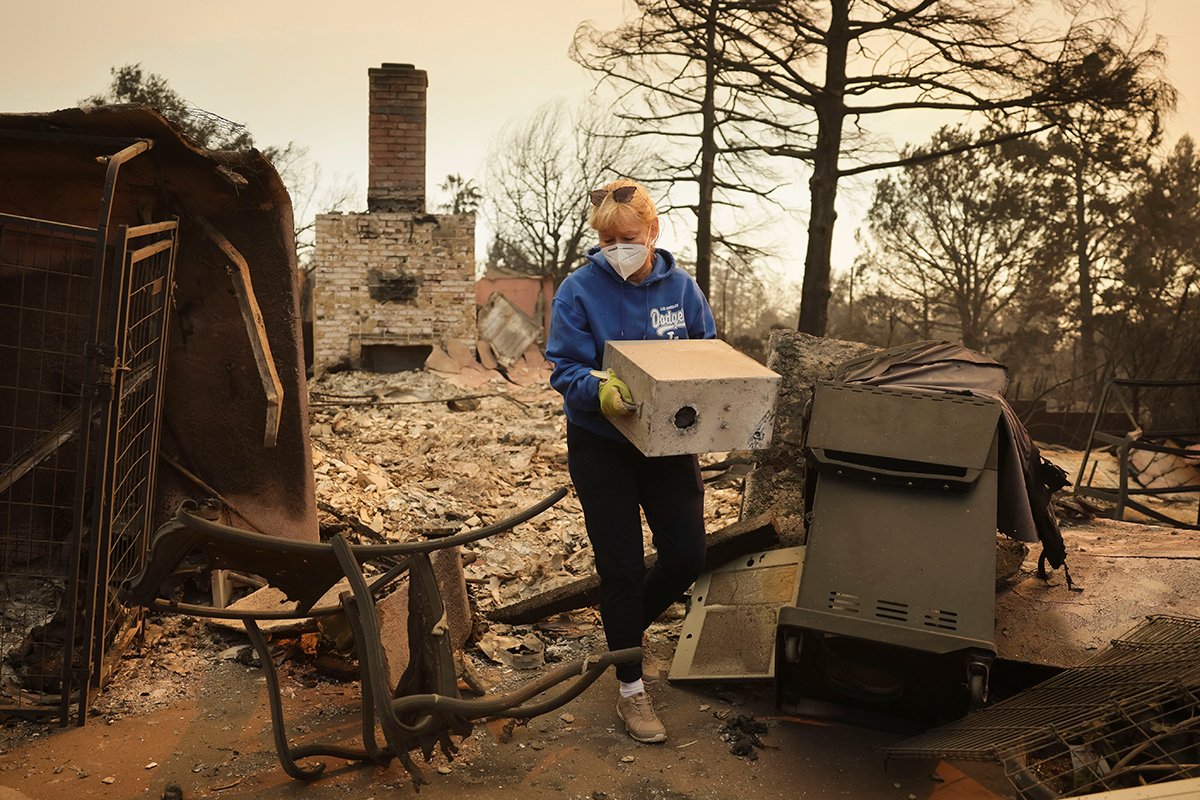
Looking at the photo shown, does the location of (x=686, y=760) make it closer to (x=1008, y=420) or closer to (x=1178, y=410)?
(x=1008, y=420)

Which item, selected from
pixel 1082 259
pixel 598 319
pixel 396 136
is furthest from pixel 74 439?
pixel 1082 259

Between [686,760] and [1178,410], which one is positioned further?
[1178,410]

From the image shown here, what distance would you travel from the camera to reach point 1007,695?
3691mm

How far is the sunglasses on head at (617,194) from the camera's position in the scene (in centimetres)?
330

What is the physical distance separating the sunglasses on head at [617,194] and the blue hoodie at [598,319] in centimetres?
17

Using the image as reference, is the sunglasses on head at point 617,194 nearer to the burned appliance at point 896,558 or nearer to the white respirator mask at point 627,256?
the white respirator mask at point 627,256

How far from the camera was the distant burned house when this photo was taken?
1441 centimetres

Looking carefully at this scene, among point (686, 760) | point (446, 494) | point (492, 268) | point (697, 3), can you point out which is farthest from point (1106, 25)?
point (492, 268)

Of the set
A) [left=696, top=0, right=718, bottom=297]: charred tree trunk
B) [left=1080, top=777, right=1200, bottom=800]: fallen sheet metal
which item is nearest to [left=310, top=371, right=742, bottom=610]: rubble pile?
[left=1080, top=777, right=1200, bottom=800]: fallen sheet metal

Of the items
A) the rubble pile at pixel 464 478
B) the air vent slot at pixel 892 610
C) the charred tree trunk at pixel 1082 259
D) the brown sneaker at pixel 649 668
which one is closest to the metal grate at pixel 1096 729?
the air vent slot at pixel 892 610

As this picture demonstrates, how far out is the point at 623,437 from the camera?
3.28 m

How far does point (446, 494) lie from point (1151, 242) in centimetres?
2101

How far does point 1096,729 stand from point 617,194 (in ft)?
7.47

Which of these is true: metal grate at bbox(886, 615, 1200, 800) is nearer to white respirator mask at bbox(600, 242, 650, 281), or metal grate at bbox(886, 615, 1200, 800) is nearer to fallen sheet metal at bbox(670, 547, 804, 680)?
fallen sheet metal at bbox(670, 547, 804, 680)
